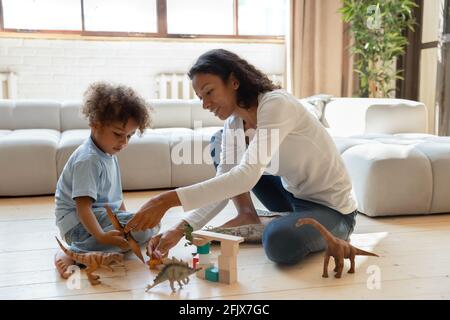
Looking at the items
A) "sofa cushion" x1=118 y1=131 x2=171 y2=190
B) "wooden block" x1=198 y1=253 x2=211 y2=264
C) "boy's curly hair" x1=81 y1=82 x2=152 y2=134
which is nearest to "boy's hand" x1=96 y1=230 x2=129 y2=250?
"wooden block" x1=198 y1=253 x2=211 y2=264

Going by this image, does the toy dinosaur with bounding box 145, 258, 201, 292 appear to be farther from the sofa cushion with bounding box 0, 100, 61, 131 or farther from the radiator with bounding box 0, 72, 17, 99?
the radiator with bounding box 0, 72, 17, 99

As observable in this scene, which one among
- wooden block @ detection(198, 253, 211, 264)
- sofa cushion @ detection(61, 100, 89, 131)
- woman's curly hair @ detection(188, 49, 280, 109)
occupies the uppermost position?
woman's curly hair @ detection(188, 49, 280, 109)

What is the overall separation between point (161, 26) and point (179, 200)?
11.0 ft

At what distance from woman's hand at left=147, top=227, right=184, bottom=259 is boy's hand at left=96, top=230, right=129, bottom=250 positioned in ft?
0.30

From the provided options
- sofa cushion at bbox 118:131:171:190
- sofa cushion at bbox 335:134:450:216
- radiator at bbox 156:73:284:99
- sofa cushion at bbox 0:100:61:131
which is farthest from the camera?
radiator at bbox 156:73:284:99

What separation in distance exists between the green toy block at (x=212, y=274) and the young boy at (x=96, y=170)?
254mm

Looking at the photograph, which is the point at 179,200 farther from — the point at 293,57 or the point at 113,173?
the point at 293,57

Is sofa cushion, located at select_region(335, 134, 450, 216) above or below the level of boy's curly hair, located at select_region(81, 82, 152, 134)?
below

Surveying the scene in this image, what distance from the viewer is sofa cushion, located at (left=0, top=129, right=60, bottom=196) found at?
8.28 ft

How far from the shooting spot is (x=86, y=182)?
4.65 ft

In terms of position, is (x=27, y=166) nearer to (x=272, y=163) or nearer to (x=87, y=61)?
(x=272, y=163)

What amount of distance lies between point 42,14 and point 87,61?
535 millimetres

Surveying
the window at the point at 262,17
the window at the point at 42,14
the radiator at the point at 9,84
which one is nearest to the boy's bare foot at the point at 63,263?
the radiator at the point at 9,84

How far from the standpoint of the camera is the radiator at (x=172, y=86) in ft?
14.0
